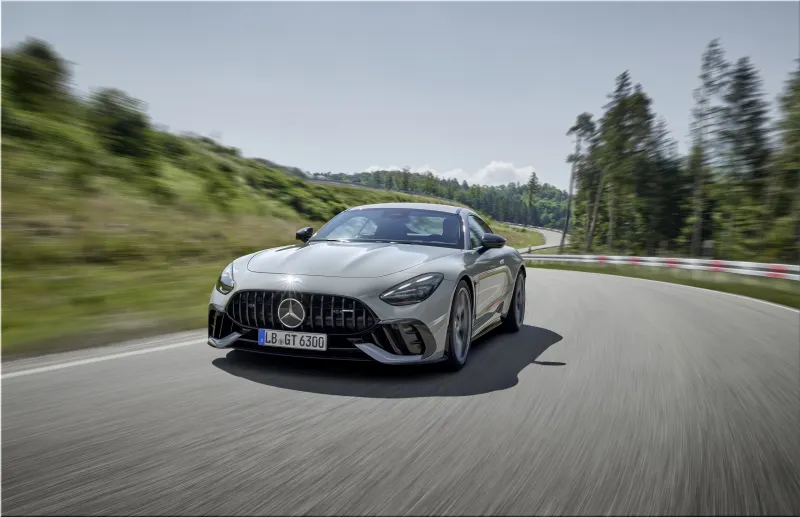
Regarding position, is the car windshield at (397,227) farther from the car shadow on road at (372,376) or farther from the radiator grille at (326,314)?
the radiator grille at (326,314)

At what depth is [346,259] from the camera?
5.38 m

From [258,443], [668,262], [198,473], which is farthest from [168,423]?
[668,262]

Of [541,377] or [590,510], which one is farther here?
[541,377]

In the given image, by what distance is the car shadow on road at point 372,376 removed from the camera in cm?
468

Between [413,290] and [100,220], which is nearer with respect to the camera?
[413,290]

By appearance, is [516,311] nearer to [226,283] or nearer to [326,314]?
[326,314]

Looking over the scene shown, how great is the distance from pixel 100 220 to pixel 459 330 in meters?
12.3

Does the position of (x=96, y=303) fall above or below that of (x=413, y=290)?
below

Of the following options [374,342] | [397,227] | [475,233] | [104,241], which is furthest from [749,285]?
[374,342]

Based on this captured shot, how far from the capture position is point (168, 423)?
145 inches

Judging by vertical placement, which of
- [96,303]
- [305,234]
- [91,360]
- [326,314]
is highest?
[305,234]

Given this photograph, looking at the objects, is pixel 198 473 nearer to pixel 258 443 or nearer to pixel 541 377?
pixel 258 443

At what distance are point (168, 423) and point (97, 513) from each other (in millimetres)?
1268

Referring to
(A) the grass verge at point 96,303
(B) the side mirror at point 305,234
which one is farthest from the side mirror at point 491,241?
(A) the grass verge at point 96,303
